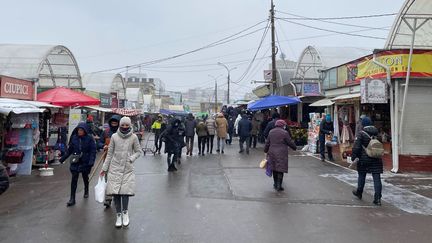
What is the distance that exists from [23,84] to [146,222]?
32.7 ft

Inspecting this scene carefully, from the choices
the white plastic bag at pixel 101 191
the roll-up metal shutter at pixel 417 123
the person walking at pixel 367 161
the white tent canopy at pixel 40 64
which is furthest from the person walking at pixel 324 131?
the white tent canopy at pixel 40 64

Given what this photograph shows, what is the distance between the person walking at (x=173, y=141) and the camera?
1223 cm

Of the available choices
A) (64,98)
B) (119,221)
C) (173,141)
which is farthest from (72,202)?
(64,98)

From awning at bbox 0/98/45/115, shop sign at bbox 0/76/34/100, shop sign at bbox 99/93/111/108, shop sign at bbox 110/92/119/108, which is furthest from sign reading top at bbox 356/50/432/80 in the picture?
shop sign at bbox 110/92/119/108

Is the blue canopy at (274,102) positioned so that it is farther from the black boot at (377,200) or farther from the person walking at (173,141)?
the black boot at (377,200)

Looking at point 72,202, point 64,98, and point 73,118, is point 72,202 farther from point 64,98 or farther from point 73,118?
point 73,118

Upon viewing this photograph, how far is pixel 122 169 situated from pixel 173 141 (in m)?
6.11

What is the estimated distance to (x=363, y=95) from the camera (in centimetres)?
1177

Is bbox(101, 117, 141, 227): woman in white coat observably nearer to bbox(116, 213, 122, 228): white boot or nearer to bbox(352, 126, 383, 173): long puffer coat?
bbox(116, 213, 122, 228): white boot

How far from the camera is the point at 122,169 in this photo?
6.30 m

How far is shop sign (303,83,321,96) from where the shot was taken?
64.4ft

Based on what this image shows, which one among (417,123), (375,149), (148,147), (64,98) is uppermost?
(64,98)

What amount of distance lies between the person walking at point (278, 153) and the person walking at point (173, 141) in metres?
3.91

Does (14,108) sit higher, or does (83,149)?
(14,108)
